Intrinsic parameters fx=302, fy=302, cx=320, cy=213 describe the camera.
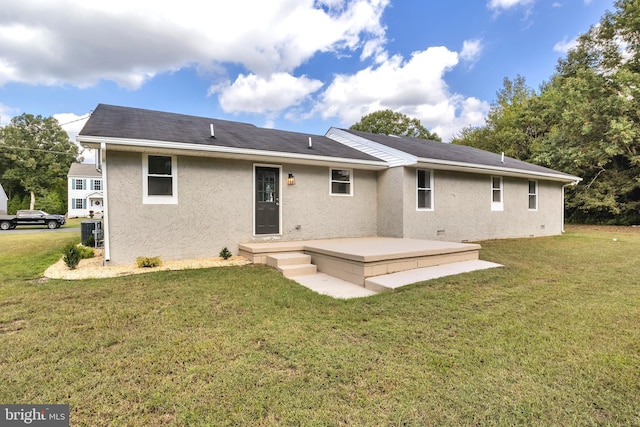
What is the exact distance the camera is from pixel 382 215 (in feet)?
30.4

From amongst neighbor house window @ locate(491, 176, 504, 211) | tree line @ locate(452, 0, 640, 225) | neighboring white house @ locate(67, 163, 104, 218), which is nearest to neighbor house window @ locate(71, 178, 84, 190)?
neighboring white house @ locate(67, 163, 104, 218)

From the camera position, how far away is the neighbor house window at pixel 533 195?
12094 mm

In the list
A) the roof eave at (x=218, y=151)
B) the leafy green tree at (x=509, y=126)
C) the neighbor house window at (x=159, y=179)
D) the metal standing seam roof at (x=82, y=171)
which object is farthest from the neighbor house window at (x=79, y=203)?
the leafy green tree at (x=509, y=126)

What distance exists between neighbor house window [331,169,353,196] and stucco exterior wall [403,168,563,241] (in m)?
1.61

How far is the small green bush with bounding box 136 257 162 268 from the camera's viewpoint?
609cm

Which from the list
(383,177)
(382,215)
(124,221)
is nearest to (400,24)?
(383,177)

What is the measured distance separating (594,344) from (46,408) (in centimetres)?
435

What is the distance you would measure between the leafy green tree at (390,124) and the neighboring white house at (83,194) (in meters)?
28.5

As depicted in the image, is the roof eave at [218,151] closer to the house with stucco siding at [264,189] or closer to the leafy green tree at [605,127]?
the house with stucco siding at [264,189]

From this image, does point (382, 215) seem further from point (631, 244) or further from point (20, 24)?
point (20, 24)

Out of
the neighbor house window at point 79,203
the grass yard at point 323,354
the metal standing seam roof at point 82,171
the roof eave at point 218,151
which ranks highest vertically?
the metal standing seam roof at point 82,171

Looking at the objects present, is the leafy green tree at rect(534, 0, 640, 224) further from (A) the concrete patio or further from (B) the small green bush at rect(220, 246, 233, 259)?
(B) the small green bush at rect(220, 246, 233, 259)

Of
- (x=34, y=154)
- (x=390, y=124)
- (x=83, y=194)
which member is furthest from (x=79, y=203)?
(x=390, y=124)

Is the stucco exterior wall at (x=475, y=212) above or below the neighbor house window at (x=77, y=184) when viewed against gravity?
below
